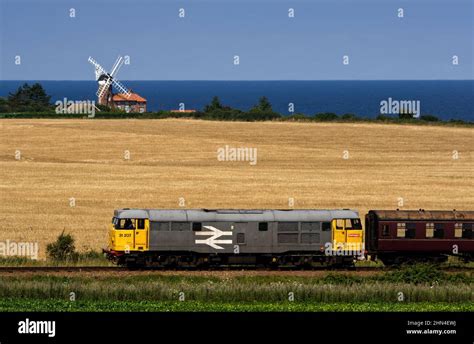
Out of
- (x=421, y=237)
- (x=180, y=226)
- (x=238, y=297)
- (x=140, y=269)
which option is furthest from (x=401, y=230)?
(x=238, y=297)

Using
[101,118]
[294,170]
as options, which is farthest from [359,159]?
[101,118]

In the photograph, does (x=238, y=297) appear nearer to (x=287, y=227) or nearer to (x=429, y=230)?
(x=287, y=227)

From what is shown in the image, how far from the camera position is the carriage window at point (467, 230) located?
137ft

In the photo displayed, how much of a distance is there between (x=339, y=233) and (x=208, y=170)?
3694cm

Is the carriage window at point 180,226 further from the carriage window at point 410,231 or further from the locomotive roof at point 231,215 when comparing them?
the carriage window at point 410,231

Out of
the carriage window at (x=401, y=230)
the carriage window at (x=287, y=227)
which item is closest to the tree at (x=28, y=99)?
the carriage window at (x=287, y=227)

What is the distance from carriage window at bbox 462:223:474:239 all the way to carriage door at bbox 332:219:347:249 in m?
5.51

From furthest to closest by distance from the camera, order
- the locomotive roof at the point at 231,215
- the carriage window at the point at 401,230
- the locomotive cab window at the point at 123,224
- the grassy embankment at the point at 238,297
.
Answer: the carriage window at the point at 401,230 → the locomotive roof at the point at 231,215 → the locomotive cab window at the point at 123,224 → the grassy embankment at the point at 238,297

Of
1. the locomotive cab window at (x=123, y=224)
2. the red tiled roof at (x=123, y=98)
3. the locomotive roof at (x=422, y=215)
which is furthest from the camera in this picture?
the red tiled roof at (x=123, y=98)

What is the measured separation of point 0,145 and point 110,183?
30.0 metres

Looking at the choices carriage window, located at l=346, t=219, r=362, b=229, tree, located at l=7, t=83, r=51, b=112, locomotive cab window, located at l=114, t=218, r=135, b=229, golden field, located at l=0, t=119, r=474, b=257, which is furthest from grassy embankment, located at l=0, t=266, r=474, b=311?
tree, located at l=7, t=83, r=51, b=112

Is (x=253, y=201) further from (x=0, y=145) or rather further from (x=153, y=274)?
(x=0, y=145)

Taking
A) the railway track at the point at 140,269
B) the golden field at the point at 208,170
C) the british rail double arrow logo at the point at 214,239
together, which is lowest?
the railway track at the point at 140,269

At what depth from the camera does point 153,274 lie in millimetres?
38719
